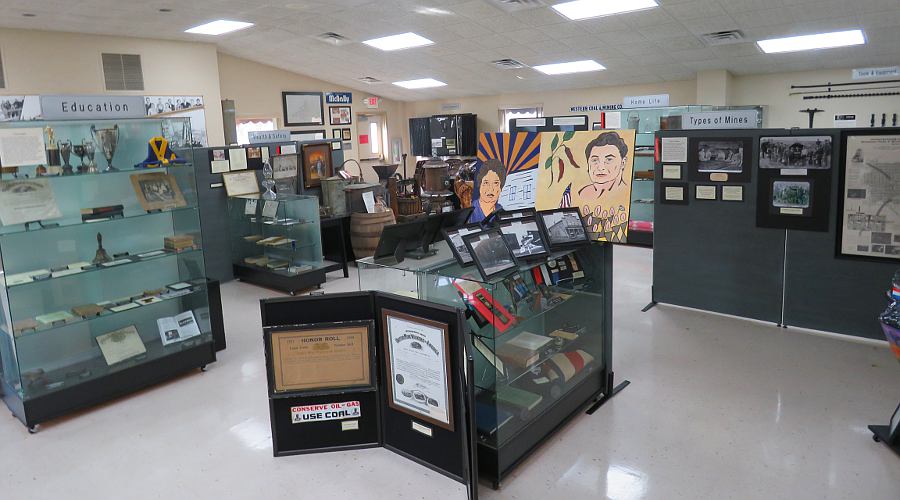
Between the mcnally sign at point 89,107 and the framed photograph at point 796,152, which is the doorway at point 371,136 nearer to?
the mcnally sign at point 89,107

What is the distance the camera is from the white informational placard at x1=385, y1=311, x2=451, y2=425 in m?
2.83

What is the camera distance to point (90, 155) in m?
4.04

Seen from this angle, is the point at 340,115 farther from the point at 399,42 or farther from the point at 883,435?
the point at 883,435

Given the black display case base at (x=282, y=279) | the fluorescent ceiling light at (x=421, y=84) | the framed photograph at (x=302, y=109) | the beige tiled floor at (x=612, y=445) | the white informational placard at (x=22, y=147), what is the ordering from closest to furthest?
the beige tiled floor at (x=612, y=445) < the white informational placard at (x=22, y=147) < the black display case base at (x=282, y=279) < the fluorescent ceiling light at (x=421, y=84) < the framed photograph at (x=302, y=109)

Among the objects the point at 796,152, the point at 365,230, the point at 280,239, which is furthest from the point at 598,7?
the point at 280,239

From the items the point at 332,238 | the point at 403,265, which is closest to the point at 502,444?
the point at 403,265

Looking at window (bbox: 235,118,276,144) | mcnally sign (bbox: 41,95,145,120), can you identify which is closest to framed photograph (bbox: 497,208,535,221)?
mcnally sign (bbox: 41,95,145,120)

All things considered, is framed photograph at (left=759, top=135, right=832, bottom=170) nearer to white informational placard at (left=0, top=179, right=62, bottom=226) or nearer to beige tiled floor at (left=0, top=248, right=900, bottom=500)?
beige tiled floor at (left=0, top=248, right=900, bottom=500)

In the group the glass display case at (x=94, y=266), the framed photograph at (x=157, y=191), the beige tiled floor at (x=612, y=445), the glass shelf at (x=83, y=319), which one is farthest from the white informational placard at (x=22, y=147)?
the beige tiled floor at (x=612, y=445)

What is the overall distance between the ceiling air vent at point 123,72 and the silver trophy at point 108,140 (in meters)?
6.20

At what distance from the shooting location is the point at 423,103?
14922 millimetres

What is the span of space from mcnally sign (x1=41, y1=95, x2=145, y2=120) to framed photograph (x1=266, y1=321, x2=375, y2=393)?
82.3 inches

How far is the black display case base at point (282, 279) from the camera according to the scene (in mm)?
6406

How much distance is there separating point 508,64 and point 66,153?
7936 millimetres
